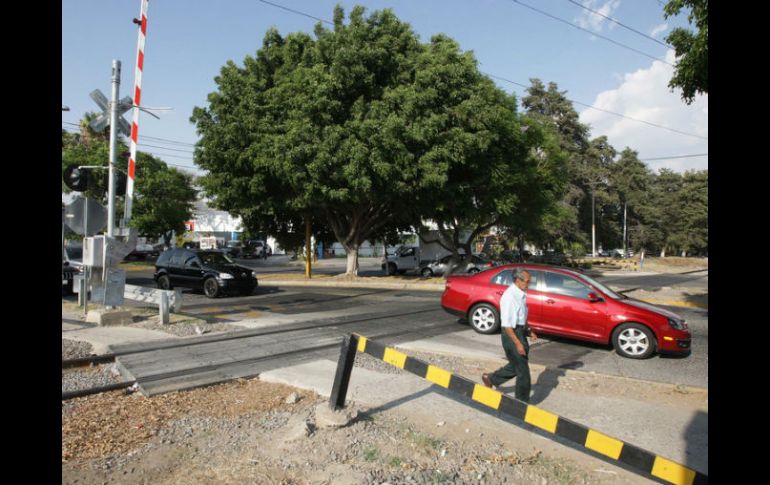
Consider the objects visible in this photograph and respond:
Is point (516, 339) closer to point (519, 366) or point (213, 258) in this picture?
point (519, 366)

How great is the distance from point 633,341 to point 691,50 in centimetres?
529

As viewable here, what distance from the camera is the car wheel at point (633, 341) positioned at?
8492 mm

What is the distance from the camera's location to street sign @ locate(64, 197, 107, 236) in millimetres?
10898

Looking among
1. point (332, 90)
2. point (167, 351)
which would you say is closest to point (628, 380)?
point (167, 351)

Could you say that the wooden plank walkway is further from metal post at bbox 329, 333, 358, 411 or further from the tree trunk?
the tree trunk

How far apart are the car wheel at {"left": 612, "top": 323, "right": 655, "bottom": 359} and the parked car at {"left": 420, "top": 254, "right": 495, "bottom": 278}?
53.3 feet

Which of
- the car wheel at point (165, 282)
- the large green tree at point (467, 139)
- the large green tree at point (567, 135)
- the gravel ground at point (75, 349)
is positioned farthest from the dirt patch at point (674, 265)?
the gravel ground at point (75, 349)

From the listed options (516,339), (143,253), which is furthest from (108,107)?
(143,253)

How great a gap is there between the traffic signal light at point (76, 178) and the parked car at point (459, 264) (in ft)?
58.2

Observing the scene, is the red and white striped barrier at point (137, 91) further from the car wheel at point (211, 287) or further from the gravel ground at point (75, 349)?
the car wheel at point (211, 287)
